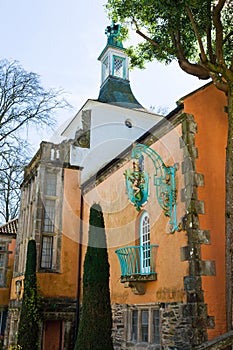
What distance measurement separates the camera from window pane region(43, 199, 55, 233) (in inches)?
588

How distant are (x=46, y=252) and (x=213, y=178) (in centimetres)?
786

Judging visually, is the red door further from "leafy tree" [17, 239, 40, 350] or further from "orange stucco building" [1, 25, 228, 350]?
"leafy tree" [17, 239, 40, 350]

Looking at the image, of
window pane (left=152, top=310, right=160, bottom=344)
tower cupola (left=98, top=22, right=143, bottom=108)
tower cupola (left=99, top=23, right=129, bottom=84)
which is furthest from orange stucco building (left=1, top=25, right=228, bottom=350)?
tower cupola (left=99, top=23, right=129, bottom=84)

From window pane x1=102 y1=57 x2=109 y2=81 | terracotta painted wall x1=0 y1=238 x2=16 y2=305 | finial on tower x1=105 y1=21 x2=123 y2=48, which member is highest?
finial on tower x1=105 y1=21 x2=123 y2=48

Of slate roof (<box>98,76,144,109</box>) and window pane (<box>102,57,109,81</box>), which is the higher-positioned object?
window pane (<box>102,57,109,81</box>)

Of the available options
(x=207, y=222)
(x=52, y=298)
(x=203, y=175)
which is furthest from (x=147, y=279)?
(x=52, y=298)

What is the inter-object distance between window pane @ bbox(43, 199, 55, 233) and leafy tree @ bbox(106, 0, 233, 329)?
6.49 metres

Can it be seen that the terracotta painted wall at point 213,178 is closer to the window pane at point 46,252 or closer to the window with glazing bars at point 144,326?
the window with glazing bars at point 144,326

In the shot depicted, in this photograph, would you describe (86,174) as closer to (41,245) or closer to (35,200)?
(35,200)

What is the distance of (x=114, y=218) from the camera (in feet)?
43.7

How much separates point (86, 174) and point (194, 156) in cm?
752

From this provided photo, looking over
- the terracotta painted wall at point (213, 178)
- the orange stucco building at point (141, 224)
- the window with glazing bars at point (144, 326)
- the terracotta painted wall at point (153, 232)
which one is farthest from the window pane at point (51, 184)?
the terracotta painted wall at point (213, 178)

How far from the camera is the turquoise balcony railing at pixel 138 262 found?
10.3m

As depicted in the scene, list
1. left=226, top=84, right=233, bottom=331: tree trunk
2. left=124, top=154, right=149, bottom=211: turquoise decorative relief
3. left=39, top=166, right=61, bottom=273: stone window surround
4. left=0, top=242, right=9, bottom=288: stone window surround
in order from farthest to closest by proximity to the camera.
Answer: left=0, top=242, right=9, bottom=288: stone window surround, left=39, top=166, right=61, bottom=273: stone window surround, left=124, top=154, right=149, bottom=211: turquoise decorative relief, left=226, top=84, right=233, bottom=331: tree trunk
